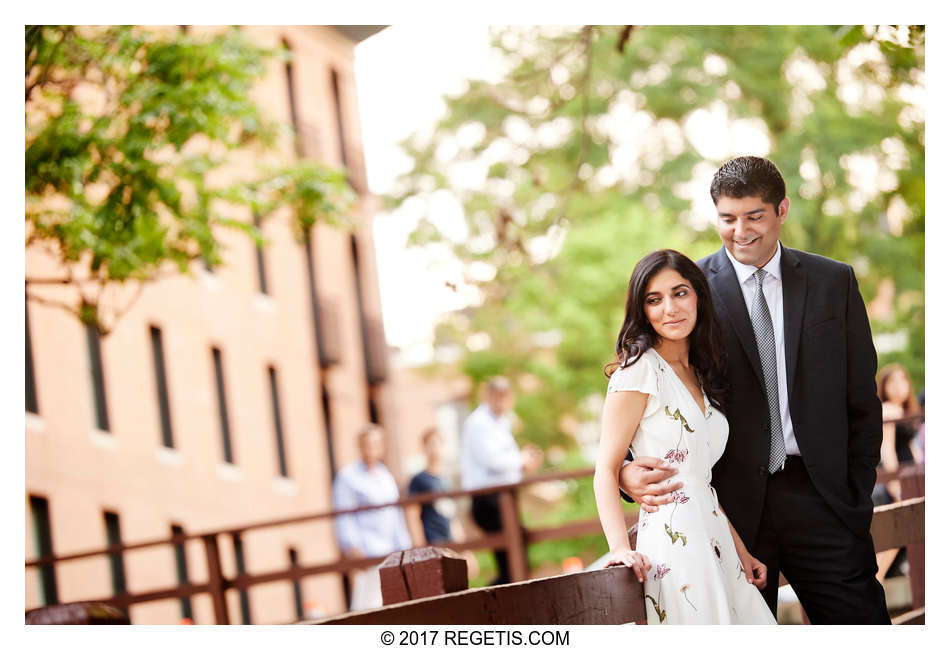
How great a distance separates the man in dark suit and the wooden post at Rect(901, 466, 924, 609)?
1172 millimetres

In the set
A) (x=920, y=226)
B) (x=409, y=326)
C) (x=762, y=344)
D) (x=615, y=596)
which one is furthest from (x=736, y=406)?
(x=409, y=326)

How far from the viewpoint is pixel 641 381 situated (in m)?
3.51

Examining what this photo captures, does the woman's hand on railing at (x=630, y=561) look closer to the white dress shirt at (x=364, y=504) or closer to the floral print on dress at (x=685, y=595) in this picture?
the floral print on dress at (x=685, y=595)

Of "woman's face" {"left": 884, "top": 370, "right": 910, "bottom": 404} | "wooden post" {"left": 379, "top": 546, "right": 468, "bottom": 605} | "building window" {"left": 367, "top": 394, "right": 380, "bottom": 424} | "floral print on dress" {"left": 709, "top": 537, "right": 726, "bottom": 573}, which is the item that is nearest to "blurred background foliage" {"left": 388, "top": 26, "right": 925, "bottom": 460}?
"building window" {"left": 367, "top": 394, "right": 380, "bottom": 424}

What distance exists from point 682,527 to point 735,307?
0.70 meters

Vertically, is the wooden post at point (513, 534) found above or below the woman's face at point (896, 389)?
below

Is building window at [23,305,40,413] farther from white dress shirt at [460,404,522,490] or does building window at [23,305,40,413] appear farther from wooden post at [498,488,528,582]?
wooden post at [498,488,528,582]

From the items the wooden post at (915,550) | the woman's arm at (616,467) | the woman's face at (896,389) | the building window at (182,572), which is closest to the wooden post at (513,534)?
the woman's face at (896,389)

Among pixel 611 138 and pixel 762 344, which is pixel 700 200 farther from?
pixel 762 344

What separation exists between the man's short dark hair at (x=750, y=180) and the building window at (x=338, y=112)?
1811 centimetres

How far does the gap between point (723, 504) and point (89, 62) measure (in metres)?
4.95

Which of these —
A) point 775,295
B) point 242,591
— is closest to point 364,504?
point 775,295

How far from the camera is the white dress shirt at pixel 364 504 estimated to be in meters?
9.14
